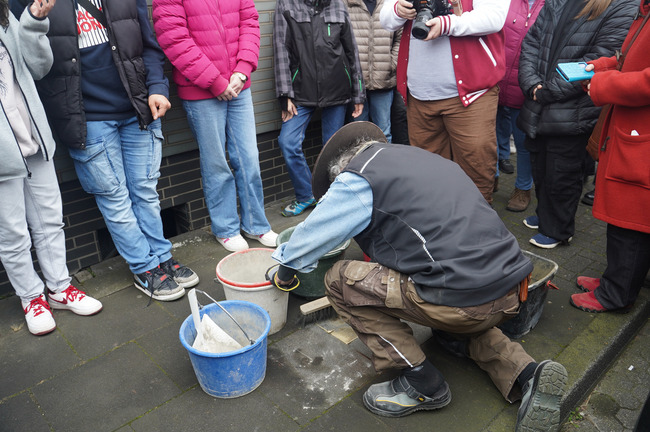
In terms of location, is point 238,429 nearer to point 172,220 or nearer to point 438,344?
point 438,344

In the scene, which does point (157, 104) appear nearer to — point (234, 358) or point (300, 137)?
point (300, 137)

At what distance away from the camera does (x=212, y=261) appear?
14.5 ft

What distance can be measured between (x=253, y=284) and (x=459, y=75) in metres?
2.29

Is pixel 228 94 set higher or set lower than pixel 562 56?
lower

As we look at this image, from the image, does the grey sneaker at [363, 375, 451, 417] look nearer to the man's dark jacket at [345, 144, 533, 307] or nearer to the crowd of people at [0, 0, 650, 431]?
the crowd of people at [0, 0, 650, 431]

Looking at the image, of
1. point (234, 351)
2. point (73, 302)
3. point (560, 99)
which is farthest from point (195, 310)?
point (560, 99)

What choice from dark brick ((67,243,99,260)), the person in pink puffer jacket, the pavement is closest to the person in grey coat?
the pavement

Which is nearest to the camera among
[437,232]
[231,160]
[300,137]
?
[437,232]

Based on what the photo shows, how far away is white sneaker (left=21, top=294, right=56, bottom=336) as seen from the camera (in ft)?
11.5

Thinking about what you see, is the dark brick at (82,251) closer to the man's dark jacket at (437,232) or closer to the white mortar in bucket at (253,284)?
the white mortar in bucket at (253,284)

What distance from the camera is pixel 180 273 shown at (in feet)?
13.3

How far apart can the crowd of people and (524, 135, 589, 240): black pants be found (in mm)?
13

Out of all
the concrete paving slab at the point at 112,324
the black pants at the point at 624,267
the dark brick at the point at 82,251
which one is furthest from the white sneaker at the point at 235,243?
the black pants at the point at 624,267

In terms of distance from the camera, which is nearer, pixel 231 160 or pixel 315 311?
pixel 315 311
